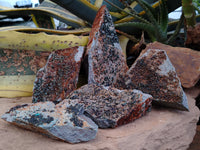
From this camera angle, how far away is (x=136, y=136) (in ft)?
2.88

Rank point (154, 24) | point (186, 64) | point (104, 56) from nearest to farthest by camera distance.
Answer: point (104, 56), point (186, 64), point (154, 24)

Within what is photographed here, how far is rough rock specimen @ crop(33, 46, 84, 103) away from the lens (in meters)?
1.14

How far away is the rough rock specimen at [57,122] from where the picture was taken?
2.59ft

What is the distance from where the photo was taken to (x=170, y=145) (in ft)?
3.17

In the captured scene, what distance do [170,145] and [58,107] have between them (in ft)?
1.60

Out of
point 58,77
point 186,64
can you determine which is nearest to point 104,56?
point 58,77

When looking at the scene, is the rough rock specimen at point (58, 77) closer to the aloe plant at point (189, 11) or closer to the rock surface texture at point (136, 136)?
the rock surface texture at point (136, 136)

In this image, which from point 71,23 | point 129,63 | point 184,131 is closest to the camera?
point 184,131

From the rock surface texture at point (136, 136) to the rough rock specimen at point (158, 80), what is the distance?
7 centimetres

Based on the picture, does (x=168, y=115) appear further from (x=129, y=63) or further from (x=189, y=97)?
(x=129, y=63)

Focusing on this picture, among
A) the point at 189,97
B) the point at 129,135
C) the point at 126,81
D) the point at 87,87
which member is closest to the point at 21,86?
the point at 87,87

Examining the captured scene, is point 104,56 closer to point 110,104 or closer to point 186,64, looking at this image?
point 110,104

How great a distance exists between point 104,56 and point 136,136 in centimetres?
55

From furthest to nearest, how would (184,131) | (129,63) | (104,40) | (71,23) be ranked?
(71,23)
(129,63)
(104,40)
(184,131)
